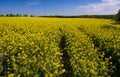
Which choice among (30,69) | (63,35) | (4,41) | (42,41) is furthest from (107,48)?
(63,35)

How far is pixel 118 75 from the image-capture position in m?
10.8

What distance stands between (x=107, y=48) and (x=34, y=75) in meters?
5.86

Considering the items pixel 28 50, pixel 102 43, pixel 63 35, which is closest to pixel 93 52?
pixel 28 50

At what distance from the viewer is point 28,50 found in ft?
38.2

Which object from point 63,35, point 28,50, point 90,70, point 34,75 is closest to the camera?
point 90,70

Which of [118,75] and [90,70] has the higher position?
[90,70]

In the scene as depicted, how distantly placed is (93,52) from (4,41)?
4.80 metres

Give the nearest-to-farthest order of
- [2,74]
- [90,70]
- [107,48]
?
[90,70]
[2,74]
[107,48]

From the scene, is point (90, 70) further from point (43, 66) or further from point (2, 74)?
point (2, 74)

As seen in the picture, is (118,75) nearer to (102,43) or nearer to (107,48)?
(107,48)

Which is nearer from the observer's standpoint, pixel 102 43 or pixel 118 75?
pixel 118 75

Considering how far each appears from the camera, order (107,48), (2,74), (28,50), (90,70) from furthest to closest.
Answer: (107,48) < (28,50) < (2,74) < (90,70)

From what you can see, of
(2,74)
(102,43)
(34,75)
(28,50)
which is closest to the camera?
(34,75)

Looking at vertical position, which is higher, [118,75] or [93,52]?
[93,52]
